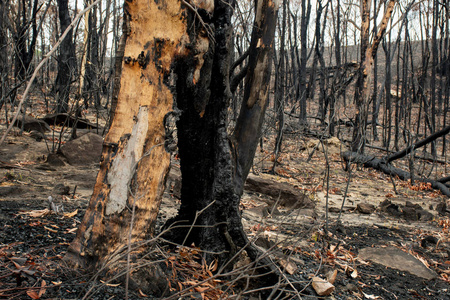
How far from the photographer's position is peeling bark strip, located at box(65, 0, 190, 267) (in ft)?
6.45

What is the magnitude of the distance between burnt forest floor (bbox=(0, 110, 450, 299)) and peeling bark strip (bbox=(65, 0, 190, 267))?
0.77 ft

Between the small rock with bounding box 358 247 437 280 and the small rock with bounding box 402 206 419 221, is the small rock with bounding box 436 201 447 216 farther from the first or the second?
the small rock with bounding box 358 247 437 280

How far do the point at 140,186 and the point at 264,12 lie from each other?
2039 mm

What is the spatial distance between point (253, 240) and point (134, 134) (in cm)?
92

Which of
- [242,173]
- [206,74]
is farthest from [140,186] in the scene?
[242,173]

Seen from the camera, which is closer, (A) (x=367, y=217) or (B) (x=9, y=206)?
(B) (x=9, y=206)

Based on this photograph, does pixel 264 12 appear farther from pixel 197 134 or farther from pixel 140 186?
pixel 140 186

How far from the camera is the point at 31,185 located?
12.9 feet

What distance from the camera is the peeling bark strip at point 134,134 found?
1.97 meters

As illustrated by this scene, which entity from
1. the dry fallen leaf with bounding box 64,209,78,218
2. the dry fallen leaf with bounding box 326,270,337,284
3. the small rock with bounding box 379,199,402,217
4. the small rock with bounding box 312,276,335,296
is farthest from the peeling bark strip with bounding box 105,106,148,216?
the small rock with bounding box 379,199,402,217

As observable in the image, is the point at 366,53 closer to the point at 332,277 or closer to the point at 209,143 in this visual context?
the point at 332,277

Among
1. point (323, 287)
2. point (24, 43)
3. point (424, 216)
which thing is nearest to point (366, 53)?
point (424, 216)

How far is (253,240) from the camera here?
6.19 ft

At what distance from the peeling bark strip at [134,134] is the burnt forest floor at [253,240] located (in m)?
0.24
